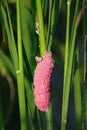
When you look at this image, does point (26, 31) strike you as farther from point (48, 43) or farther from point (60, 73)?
point (60, 73)

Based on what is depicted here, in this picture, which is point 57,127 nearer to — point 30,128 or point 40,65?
point 30,128

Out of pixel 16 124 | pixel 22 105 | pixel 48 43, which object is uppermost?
pixel 48 43

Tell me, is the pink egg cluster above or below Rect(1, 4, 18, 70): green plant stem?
below

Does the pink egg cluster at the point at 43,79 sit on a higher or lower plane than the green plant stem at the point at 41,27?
lower

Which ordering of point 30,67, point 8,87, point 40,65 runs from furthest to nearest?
1. point 8,87
2. point 30,67
3. point 40,65

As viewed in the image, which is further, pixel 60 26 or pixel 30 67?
pixel 60 26

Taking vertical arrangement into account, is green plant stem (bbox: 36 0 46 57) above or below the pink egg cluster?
above

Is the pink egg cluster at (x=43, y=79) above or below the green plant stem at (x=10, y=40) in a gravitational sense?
below

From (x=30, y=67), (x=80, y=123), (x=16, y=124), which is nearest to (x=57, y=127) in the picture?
(x=16, y=124)

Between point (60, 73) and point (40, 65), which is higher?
point (40, 65)

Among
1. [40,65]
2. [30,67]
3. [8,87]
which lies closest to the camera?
[40,65]
